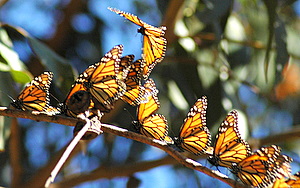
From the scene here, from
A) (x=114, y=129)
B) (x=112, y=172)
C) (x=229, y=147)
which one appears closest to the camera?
(x=114, y=129)

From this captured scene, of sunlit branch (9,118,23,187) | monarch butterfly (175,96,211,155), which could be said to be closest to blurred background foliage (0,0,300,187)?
sunlit branch (9,118,23,187)

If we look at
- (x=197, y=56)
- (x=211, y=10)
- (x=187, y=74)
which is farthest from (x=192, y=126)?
(x=197, y=56)

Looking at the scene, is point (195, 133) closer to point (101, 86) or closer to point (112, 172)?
point (101, 86)

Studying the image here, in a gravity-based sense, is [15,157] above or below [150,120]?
below

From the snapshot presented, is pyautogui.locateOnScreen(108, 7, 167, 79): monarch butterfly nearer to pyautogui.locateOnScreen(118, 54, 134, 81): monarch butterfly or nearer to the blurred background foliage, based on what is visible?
pyautogui.locateOnScreen(118, 54, 134, 81): monarch butterfly

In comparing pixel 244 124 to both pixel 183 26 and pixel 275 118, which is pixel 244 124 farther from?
pixel 275 118

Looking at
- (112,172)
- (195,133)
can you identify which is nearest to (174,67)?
(112,172)
